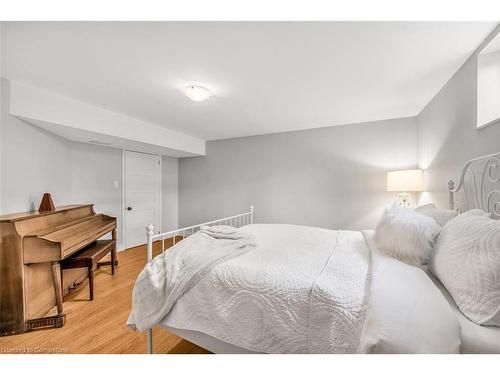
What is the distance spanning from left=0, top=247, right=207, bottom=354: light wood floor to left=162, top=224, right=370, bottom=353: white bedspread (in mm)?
527

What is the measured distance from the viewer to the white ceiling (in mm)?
1310

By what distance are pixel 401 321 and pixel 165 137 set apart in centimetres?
358

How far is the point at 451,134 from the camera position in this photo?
1951 mm

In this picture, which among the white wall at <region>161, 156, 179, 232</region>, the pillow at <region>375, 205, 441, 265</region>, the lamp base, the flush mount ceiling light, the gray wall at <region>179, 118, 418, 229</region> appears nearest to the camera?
the pillow at <region>375, 205, 441, 265</region>

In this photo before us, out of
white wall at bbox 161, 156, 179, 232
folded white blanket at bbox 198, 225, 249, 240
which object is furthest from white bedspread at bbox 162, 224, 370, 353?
white wall at bbox 161, 156, 179, 232

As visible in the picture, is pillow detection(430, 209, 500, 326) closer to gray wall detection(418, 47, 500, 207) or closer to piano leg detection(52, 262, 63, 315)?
Result: gray wall detection(418, 47, 500, 207)

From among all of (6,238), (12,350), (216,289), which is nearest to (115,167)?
(6,238)

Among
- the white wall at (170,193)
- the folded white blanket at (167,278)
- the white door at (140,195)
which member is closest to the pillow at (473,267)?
the folded white blanket at (167,278)

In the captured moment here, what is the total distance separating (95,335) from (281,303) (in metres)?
1.58

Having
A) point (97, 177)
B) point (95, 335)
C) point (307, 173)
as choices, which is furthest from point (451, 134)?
point (97, 177)

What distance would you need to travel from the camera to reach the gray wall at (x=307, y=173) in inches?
120

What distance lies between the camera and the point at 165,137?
3443 mm

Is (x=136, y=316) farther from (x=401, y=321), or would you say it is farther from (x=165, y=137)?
(x=165, y=137)

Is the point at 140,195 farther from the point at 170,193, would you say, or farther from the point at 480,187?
the point at 480,187
